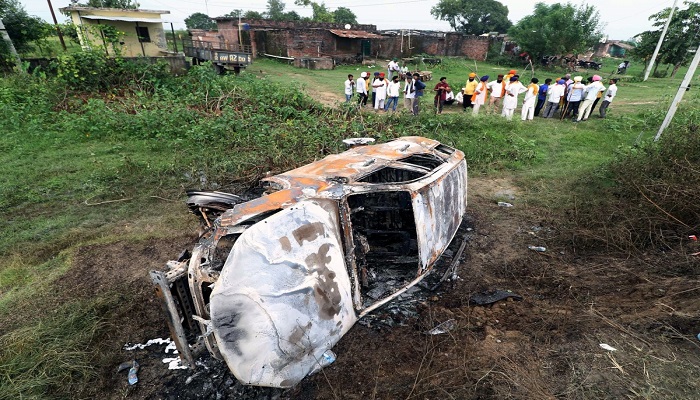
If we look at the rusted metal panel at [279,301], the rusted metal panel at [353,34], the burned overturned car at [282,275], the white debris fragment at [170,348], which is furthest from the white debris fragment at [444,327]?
the rusted metal panel at [353,34]

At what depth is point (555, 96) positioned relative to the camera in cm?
1093

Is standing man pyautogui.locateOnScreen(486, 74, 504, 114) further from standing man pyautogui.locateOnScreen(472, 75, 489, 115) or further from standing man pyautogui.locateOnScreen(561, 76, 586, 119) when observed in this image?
standing man pyautogui.locateOnScreen(561, 76, 586, 119)

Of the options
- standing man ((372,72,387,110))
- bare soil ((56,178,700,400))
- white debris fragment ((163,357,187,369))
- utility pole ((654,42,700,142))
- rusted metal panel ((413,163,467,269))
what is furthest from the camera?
standing man ((372,72,387,110))

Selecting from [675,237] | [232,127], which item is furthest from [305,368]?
[232,127]

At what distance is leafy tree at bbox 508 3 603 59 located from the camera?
2288cm

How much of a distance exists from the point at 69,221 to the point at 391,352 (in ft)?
16.6

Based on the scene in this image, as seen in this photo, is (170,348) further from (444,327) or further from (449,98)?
(449,98)

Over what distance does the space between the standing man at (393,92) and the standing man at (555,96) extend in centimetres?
467

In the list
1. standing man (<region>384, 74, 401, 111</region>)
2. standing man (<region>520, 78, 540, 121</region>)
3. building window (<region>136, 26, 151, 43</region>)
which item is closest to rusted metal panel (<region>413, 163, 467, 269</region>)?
standing man (<region>384, 74, 401, 111</region>)

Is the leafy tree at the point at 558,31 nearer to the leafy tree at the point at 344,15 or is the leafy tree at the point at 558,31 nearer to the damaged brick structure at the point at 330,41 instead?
the damaged brick structure at the point at 330,41

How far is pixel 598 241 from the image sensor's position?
15.0 ft

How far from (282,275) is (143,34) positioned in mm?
21902

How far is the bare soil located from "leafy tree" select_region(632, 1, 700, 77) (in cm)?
2242

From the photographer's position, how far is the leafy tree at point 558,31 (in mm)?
22875
